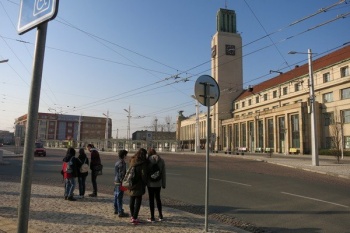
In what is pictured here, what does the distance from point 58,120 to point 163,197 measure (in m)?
130

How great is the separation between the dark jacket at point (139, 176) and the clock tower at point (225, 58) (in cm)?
8111

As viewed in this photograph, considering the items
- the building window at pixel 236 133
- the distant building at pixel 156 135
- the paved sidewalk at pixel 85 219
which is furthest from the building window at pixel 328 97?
the paved sidewalk at pixel 85 219

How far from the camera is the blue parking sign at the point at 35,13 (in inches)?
113

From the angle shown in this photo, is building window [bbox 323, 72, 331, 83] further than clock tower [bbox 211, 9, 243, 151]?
No

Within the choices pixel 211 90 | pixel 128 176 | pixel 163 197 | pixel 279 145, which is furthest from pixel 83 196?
pixel 279 145

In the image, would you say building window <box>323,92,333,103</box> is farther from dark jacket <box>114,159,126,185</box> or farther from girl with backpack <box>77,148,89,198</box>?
dark jacket <box>114,159,126,185</box>

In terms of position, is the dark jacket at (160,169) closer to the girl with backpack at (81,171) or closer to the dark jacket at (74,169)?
the dark jacket at (74,169)

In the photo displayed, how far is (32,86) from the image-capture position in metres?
2.91

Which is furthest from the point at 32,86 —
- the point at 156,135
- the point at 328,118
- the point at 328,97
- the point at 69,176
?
the point at 156,135

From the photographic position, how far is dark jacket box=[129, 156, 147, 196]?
704 cm

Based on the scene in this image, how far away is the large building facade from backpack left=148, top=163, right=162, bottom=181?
30.4 m

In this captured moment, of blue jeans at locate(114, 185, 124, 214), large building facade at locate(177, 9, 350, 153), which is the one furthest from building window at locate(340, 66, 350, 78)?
blue jeans at locate(114, 185, 124, 214)

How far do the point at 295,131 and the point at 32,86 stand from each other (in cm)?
6514

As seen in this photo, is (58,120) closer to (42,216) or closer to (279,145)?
(279,145)
